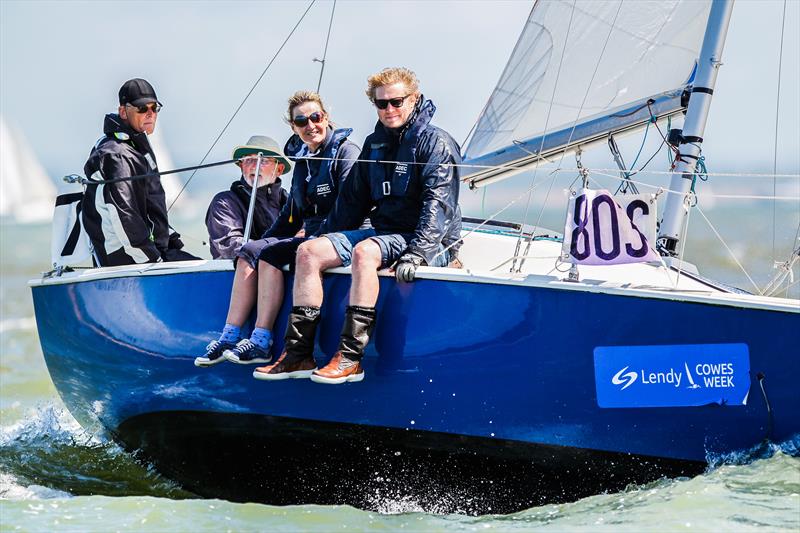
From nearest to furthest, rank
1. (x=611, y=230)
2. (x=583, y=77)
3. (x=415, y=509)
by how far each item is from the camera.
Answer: (x=611, y=230) < (x=415, y=509) < (x=583, y=77)

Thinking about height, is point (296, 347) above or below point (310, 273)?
below

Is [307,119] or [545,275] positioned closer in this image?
[545,275]

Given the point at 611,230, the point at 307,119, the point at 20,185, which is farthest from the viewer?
the point at 20,185

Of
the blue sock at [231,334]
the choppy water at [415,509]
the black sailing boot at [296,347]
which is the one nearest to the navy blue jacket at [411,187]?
the black sailing boot at [296,347]

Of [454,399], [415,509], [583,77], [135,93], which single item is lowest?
[415,509]

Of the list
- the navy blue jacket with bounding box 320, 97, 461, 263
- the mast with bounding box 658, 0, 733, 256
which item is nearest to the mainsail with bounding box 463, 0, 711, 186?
the mast with bounding box 658, 0, 733, 256

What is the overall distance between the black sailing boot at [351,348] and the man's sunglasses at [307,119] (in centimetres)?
110

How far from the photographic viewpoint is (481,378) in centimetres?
436

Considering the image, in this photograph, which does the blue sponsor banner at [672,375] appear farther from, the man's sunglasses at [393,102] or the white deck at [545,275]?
the man's sunglasses at [393,102]

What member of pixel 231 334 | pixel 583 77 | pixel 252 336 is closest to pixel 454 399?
pixel 252 336

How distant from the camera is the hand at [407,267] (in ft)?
14.4

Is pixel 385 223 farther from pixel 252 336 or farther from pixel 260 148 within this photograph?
pixel 260 148

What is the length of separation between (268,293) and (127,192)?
1.22 m

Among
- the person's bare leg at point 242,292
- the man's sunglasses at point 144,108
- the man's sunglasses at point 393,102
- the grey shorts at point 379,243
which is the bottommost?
the person's bare leg at point 242,292
